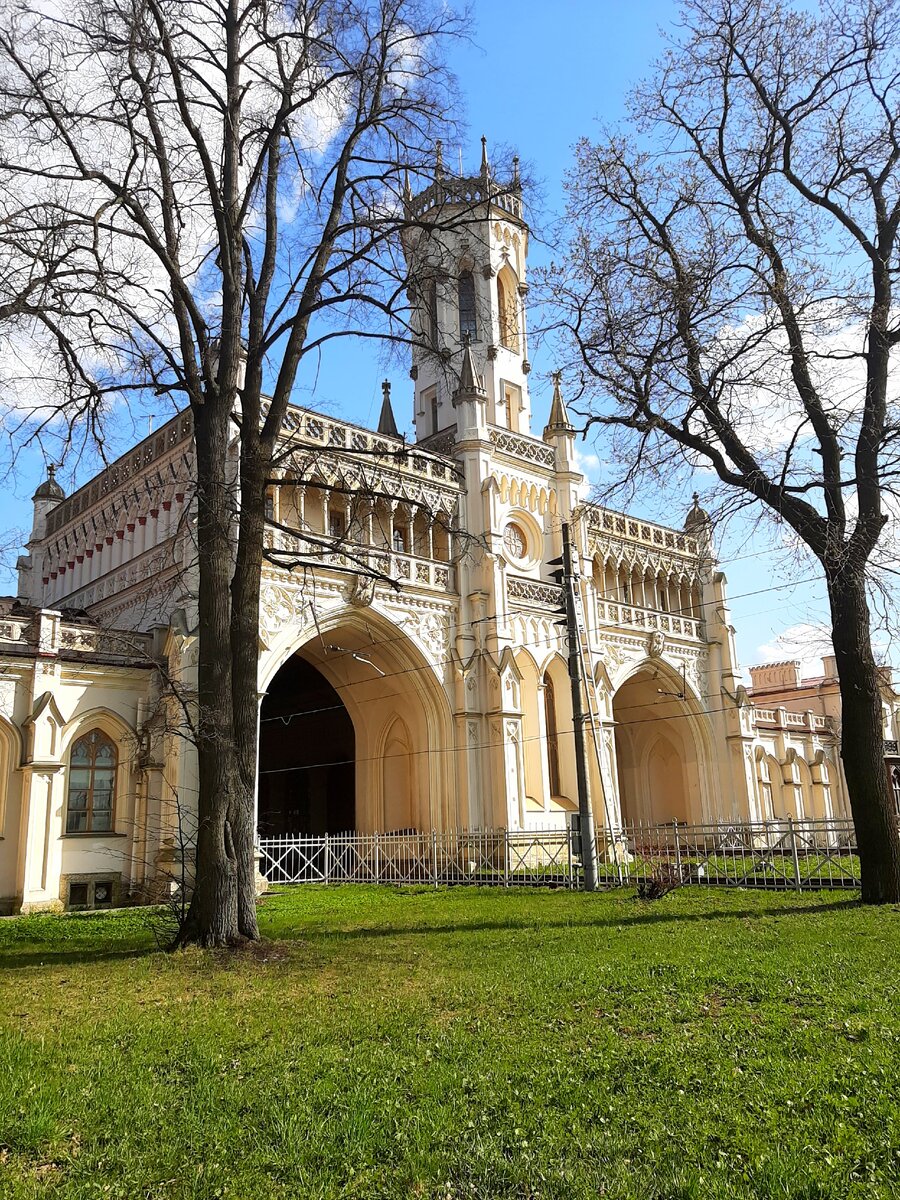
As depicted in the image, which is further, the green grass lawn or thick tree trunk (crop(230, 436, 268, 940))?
thick tree trunk (crop(230, 436, 268, 940))

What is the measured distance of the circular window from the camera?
28.8 m

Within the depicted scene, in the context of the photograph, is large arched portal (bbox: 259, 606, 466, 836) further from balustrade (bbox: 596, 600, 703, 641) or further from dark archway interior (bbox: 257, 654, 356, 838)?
balustrade (bbox: 596, 600, 703, 641)

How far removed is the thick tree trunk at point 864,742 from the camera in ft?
41.6

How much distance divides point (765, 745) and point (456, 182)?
1209 inches

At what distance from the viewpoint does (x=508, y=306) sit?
3123cm

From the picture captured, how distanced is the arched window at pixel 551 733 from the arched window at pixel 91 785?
1417 cm

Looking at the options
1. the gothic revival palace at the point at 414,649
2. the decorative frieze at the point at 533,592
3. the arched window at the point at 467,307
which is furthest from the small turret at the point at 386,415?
the decorative frieze at the point at 533,592

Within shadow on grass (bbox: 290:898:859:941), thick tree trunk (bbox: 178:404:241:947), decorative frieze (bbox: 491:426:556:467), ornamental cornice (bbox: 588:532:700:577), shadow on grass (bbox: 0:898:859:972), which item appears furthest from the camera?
ornamental cornice (bbox: 588:532:700:577)

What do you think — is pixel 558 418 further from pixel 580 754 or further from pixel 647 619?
pixel 580 754

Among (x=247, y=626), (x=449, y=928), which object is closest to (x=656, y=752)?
(x=449, y=928)

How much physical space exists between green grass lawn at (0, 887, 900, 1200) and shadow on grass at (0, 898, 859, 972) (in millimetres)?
479

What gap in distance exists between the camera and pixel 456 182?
12.6 m

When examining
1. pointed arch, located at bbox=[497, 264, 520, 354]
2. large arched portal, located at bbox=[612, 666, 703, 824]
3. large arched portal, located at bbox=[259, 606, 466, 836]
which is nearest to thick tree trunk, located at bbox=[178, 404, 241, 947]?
large arched portal, located at bbox=[259, 606, 466, 836]

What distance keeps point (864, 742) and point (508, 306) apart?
22.6 m
